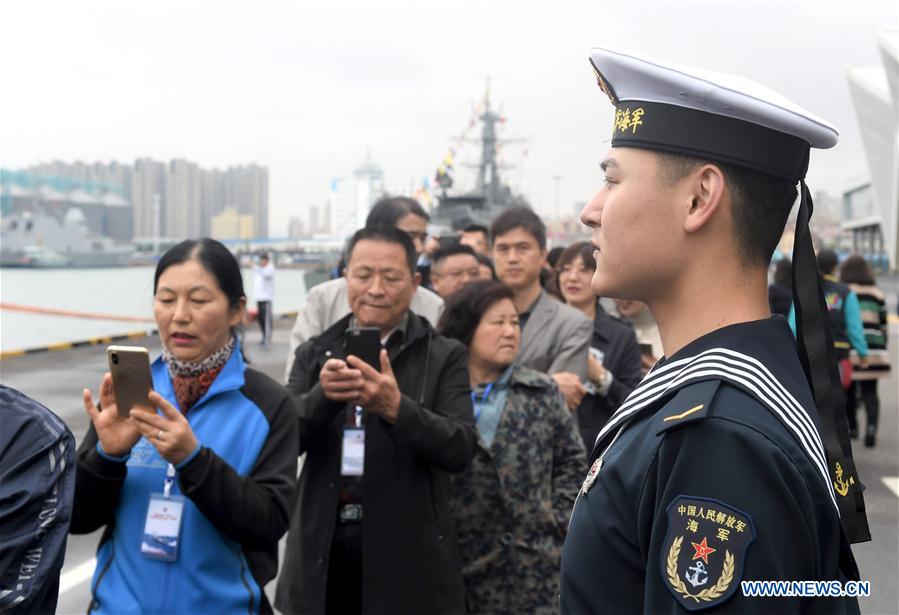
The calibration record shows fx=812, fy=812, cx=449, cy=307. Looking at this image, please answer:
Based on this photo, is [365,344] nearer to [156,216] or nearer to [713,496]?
[713,496]

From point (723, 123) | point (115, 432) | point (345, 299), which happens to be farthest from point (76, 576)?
point (723, 123)

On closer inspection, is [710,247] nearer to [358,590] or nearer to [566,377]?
[358,590]

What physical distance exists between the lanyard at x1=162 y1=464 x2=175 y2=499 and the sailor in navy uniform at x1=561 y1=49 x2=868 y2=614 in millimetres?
1528

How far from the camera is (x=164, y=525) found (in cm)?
240

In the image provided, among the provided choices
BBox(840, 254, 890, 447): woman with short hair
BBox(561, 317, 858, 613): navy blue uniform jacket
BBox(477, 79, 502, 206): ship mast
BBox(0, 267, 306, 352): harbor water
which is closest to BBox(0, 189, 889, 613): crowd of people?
BBox(561, 317, 858, 613): navy blue uniform jacket

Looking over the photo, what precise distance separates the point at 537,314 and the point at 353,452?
1711 millimetres

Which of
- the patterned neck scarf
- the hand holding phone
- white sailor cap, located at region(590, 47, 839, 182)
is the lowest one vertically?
the hand holding phone

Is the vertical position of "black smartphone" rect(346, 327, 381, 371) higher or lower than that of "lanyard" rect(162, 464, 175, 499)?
higher

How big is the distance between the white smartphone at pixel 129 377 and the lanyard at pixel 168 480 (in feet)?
0.71

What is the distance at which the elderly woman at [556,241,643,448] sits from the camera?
14.0 ft

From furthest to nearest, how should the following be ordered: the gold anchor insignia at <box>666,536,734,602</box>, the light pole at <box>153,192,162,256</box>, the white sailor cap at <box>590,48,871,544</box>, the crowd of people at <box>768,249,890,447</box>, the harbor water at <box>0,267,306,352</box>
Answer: the light pole at <box>153,192,162,256</box>
the harbor water at <box>0,267,306,352</box>
the crowd of people at <box>768,249,890,447</box>
the white sailor cap at <box>590,48,871,544</box>
the gold anchor insignia at <box>666,536,734,602</box>

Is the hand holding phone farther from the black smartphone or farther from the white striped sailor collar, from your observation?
the white striped sailor collar

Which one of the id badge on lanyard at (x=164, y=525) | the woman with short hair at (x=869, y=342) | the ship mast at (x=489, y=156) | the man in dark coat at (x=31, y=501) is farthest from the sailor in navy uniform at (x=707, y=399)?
the ship mast at (x=489, y=156)

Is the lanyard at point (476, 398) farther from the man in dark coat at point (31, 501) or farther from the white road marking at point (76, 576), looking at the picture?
the white road marking at point (76, 576)
